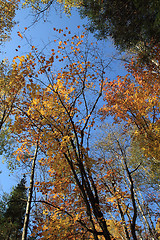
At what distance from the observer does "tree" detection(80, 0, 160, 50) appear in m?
5.21

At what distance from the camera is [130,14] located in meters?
5.34

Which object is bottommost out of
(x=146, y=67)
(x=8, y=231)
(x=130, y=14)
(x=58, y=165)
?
(x=8, y=231)

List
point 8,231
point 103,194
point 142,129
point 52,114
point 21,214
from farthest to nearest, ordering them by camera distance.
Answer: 1. point 21,214
2. point 8,231
3. point 142,129
4. point 103,194
5. point 52,114

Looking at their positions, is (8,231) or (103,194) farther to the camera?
(8,231)

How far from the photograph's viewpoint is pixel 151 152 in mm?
6703

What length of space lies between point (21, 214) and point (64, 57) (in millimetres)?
14687

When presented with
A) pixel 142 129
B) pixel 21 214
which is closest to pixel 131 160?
pixel 142 129

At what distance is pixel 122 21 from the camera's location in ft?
18.9

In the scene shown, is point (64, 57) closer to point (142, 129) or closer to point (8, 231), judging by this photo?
point (142, 129)

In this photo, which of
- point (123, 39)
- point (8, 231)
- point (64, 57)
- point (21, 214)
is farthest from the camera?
point (21, 214)

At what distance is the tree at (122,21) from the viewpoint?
521 cm

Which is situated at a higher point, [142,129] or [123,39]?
[123,39]

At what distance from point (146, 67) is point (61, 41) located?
5847 millimetres

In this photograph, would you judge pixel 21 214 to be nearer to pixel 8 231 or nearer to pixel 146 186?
pixel 8 231
